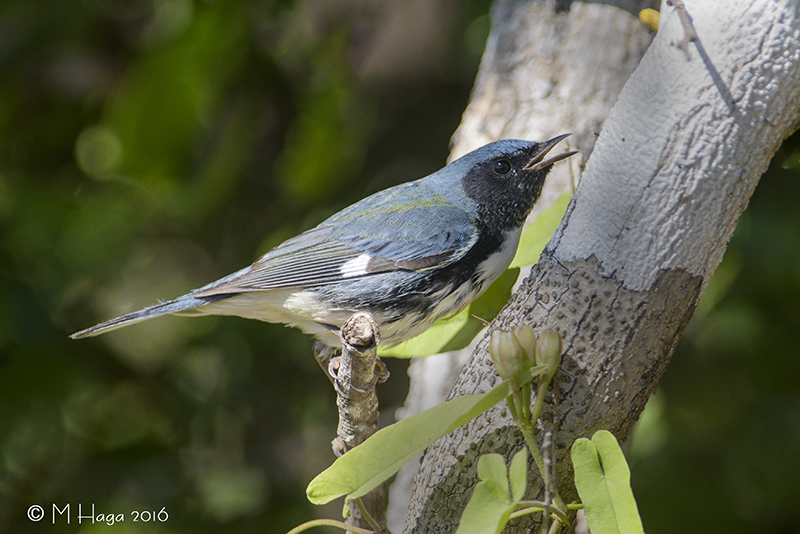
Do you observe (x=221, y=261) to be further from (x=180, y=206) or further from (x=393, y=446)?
(x=393, y=446)

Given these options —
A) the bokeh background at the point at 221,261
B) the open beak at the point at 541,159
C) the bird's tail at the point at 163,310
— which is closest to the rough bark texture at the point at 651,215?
the open beak at the point at 541,159

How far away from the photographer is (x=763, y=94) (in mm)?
1199

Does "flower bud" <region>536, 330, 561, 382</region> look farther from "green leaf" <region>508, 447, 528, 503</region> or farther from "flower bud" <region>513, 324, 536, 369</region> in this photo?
"green leaf" <region>508, 447, 528, 503</region>

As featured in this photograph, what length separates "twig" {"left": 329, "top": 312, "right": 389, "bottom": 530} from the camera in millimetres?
1491

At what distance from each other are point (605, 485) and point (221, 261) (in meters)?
2.93

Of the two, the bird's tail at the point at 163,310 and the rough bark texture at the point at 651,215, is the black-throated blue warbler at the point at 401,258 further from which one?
the rough bark texture at the point at 651,215

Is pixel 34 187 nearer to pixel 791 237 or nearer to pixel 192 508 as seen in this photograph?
pixel 192 508

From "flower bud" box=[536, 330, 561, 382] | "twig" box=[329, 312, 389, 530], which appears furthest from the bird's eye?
"flower bud" box=[536, 330, 561, 382]

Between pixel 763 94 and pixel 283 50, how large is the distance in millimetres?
2608

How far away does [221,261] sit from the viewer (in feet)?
12.0

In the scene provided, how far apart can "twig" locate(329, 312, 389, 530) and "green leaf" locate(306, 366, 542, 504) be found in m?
0.23

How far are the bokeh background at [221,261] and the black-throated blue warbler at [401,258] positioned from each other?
0.77m

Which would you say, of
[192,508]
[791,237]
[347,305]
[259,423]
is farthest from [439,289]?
[259,423]

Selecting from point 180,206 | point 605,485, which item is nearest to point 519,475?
point 605,485
